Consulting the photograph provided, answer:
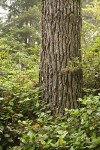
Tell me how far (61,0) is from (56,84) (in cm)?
127

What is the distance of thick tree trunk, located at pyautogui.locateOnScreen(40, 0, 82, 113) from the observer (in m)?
3.62

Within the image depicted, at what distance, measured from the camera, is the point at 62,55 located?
368 centimetres

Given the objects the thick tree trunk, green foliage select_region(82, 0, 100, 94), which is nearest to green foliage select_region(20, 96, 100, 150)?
the thick tree trunk

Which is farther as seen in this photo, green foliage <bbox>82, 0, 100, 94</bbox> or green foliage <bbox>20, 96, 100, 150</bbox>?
green foliage <bbox>82, 0, 100, 94</bbox>

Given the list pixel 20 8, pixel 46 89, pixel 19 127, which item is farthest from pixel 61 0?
pixel 20 8

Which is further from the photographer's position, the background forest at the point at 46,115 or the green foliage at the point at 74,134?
the background forest at the point at 46,115

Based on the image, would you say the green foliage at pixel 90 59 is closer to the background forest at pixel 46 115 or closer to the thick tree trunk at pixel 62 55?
the background forest at pixel 46 115

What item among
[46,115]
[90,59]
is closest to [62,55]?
[90,59]

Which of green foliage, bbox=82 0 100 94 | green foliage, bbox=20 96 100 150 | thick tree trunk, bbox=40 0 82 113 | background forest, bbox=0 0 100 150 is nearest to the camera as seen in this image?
green foliage, bbox=20 96 100 150

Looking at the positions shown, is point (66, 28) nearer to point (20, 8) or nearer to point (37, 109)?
point (37, 109)

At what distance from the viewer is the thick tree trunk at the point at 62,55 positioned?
362 centimetres

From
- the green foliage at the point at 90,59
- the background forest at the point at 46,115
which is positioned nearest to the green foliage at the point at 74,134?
the background forest at the point at 46,115

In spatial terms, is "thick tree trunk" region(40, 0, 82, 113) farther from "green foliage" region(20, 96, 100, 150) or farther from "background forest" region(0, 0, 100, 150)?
"green foliage" region(20, 96, 100, 150)

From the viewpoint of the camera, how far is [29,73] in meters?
4.73
